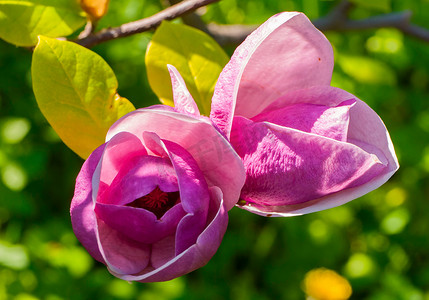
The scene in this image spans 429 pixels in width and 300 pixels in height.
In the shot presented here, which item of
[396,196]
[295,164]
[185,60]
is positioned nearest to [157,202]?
[295,164]

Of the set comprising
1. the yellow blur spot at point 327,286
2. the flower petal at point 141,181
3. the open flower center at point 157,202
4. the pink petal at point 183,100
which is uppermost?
the pink petal at point 183,100

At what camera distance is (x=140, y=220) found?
0.55 m

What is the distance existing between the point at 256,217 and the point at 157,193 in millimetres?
1421

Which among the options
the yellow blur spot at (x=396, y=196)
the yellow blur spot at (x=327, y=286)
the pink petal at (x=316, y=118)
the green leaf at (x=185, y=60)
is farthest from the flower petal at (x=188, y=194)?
the yellow blur spot at (x=396, y=196)

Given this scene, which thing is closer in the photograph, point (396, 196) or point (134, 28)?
point (134, 28)

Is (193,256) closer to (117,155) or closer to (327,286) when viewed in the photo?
(117,155)

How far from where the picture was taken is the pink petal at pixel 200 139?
1.75 ft

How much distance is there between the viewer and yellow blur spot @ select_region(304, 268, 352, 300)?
6.14 ft

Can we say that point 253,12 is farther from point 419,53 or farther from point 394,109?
point 394,109

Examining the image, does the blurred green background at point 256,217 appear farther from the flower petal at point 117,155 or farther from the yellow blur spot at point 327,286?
the flower petal at point 117,155

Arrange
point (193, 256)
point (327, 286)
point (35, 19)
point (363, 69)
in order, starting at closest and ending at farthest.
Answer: point (193, 256) → point (35, 19) → point (363, 69) → point (327, 286)

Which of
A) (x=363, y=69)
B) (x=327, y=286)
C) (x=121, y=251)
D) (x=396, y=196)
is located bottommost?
(x=327, y=286)

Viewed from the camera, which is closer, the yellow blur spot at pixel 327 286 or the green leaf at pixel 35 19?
the green leaf at pixel 35 19

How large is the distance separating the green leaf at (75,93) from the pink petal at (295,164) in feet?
0.66
